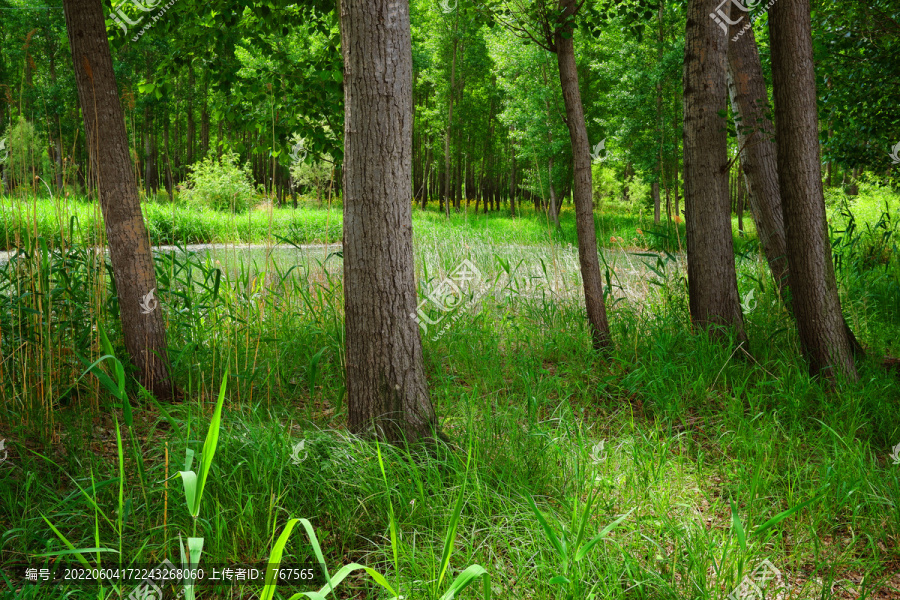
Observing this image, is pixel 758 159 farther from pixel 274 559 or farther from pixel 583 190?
pixel 274 559

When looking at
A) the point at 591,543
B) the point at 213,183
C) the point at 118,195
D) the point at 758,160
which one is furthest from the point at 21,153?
the point at 213,183

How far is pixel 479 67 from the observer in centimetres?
2064

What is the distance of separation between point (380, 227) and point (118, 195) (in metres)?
1.64

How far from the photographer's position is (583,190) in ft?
12.5

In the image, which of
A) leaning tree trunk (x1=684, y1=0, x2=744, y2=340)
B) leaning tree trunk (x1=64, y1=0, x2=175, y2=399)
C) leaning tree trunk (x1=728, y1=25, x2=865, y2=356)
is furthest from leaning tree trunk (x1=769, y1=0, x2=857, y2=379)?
leaning tree trunk (x1=64, y1=0, x2=175, y2=399)

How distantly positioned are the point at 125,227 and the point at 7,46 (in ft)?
89.9

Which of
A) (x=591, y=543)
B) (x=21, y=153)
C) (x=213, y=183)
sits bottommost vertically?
(x=591, y=543)

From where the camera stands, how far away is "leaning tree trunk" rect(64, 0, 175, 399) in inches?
111

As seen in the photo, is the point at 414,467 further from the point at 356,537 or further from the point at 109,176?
the point at 109,176

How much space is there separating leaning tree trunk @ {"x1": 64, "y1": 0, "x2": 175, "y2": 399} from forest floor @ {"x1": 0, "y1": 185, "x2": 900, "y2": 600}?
0.52ft

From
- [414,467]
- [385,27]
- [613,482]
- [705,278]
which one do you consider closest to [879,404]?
[705,278]

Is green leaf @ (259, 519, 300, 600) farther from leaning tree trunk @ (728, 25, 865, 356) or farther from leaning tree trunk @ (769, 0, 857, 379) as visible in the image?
leaning tree trunk @ (728, 25, 865, 356)

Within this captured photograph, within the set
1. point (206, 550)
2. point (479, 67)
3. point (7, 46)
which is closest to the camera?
point (206, 550)

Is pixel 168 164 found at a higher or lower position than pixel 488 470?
higher
